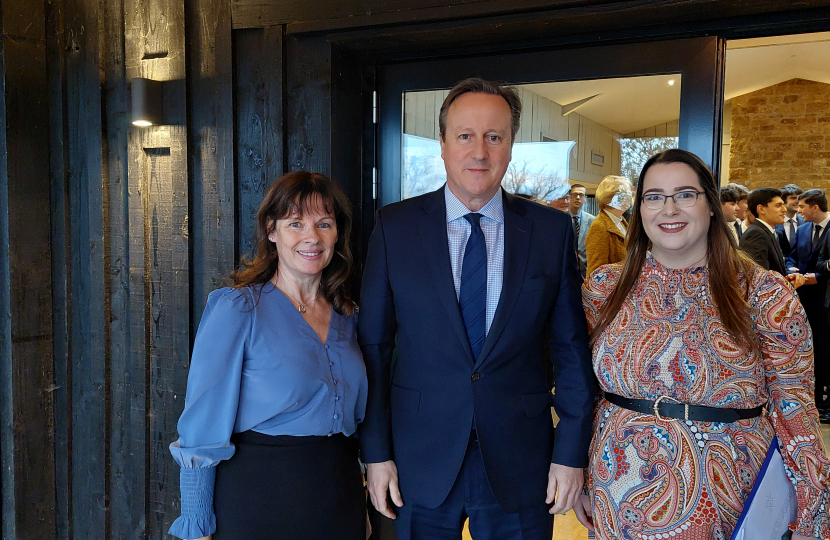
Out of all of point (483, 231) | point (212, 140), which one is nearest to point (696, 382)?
point (483, 231)

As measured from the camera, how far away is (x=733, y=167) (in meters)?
9.52

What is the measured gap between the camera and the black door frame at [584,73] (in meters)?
2.26

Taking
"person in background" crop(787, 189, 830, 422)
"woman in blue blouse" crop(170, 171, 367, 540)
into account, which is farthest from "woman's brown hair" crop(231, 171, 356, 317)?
"person in background" crop(787, 189, 830, 422)

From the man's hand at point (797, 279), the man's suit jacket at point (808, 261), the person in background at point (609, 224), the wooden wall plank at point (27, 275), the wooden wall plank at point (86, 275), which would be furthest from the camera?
the man's suit jacket at point (808, 261)

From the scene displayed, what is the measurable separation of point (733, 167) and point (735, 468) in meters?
9.08

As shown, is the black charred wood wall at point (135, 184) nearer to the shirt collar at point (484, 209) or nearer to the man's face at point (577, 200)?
the man's face at point (577, 200)

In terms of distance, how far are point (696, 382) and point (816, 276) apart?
4.67 metres

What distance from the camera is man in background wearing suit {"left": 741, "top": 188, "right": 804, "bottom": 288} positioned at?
488 centimetres

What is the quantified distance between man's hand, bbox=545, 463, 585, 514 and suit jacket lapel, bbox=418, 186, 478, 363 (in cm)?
40

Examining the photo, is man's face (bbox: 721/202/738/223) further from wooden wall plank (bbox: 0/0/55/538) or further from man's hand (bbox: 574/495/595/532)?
wooden wall plank (bbox: 0/0/55/538)

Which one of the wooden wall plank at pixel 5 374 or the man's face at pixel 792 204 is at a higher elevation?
the man's face at pixel 792 204

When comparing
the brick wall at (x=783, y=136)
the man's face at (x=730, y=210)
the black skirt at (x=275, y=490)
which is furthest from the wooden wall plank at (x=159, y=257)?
the brick wall at (x=783, y=136)

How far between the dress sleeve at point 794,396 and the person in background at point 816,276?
14.2 ft

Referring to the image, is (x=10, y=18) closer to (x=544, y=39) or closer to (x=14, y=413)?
(x=14, y=413)
